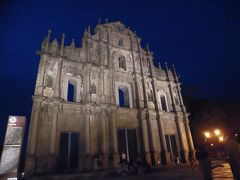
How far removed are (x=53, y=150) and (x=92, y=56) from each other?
1102cm

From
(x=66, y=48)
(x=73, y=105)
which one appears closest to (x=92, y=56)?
(x=66, y=48)

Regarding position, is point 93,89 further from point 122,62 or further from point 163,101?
point 163,101

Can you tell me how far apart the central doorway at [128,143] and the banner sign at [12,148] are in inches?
349

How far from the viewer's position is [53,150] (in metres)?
13.1

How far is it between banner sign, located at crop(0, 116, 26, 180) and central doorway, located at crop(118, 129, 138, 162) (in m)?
8.88

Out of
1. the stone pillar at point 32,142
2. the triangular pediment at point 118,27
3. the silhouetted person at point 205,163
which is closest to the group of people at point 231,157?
the silhouetted person at point 205,163

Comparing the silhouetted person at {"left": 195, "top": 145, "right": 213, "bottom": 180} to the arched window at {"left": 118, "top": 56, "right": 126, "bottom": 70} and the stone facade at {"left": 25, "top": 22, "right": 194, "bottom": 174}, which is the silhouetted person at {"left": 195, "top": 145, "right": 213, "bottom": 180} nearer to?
the stone facade at {"left": 25, "top": 22, "right": 194, "bottom": 174}

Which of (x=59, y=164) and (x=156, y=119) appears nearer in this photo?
(x=59, y=164)

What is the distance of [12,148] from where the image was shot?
11.3 m

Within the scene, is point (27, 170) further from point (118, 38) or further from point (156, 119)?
point (118, 38)

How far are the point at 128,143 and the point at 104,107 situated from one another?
4.60m

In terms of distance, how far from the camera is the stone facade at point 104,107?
13.8 m

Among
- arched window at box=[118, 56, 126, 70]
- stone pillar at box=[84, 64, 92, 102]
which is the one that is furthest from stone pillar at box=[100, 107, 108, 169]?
arched window at box=[118, 56, 126, 70]

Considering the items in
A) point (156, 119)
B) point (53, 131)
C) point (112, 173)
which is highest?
point (156, 119)
